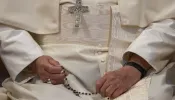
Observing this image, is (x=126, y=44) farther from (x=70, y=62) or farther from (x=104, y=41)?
(x=70, y=62)

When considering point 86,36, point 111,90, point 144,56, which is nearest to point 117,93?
point 111,90

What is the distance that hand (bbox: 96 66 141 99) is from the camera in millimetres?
1456

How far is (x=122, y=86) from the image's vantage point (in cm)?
147

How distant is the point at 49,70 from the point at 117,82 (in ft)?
0.80

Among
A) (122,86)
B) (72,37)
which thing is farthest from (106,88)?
(72,37)

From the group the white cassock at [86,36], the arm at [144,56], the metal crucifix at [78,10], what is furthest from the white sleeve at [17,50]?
the arm at [144,56]

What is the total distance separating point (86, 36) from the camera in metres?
1.62

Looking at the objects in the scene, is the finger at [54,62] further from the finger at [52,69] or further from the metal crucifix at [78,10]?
the metal crucifix at [78,10]

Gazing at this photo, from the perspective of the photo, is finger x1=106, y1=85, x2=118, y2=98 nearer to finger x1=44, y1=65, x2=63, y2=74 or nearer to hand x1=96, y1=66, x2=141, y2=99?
hand x1=96, y1=66, x2=141, y2=99

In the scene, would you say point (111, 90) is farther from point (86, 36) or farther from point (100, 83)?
point (86, 36)

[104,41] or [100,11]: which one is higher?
[100,11]

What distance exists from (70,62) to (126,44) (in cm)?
22

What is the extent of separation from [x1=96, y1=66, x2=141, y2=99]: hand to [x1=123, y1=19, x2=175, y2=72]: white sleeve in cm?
7

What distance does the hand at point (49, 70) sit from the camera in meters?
1.53
